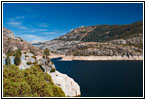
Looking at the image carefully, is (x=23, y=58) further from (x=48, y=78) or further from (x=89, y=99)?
(x=89, y=99)

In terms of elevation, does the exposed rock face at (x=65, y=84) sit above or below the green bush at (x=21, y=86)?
below

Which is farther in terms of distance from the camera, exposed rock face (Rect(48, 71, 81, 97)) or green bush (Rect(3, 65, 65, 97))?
exposed rock face (Rect(48, 71, 81, 97))

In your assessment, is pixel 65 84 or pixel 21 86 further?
pixel 65 84

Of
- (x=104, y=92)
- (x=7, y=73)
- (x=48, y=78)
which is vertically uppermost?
(x=7, y=73)

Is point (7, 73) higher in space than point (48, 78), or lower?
higher

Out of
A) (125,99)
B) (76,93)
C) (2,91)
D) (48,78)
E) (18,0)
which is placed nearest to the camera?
(125,99)

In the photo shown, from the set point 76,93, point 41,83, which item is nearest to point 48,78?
point 41,83

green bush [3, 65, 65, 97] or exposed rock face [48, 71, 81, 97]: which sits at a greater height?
green bush [3, 65, 65, 97]

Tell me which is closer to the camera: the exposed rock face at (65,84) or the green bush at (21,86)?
the green bush at (21,86)
